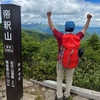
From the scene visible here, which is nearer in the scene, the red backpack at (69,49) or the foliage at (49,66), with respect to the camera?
the red backpack at (69,49)

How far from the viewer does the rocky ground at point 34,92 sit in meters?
4.48

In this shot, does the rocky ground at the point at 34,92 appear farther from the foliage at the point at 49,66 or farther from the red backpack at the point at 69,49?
the red backpack at the point at 69,49

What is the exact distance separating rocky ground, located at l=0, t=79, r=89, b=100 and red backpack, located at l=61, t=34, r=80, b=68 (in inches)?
46.5

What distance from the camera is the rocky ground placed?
448 cm

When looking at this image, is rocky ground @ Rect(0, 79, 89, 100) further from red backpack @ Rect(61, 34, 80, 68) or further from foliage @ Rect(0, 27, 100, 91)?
red backpack @ Rect(61, 34, 80, 68)

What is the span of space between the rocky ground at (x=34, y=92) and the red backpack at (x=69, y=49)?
46.5 inches

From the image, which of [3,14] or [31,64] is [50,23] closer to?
[3,14]

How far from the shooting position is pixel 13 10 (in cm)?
343

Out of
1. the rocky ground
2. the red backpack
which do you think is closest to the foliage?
Answer: the rocky ground

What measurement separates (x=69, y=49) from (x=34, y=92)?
1.71 metres

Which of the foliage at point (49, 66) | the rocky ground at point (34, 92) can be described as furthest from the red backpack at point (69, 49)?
the rocky ground at point (34, 92)

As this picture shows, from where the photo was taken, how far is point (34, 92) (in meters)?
4.72

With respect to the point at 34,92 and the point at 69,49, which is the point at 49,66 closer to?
the point at 34,92

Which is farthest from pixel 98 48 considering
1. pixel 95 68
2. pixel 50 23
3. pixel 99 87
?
pixel 50 23
